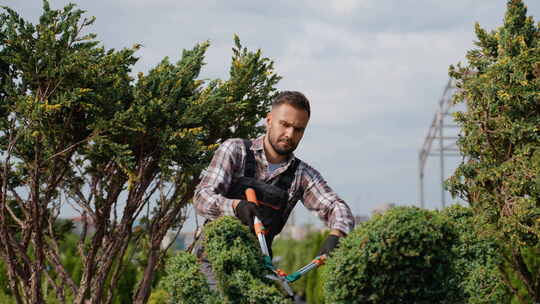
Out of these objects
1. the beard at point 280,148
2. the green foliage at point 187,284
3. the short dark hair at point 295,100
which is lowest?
the green foliage at point 187,284

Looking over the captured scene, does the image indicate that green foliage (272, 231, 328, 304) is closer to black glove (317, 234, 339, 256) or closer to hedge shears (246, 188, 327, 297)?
black glove (317, 234, 339, 256)

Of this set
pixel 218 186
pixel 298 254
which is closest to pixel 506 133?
pixel 218 186

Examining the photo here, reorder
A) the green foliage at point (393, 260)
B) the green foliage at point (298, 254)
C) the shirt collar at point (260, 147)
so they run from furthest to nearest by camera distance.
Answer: the green foliage at point (298, 254) → the shirt collar at point (260, 147) → the green foliage at point (393, 260)

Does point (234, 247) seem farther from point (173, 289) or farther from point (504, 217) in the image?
point (504, 217)

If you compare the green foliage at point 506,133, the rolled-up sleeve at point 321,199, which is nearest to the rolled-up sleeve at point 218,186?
the rolled-up sleeve at point 321,199

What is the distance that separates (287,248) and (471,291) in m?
12.9

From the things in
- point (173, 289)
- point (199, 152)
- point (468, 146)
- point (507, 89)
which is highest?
point (507, 89)

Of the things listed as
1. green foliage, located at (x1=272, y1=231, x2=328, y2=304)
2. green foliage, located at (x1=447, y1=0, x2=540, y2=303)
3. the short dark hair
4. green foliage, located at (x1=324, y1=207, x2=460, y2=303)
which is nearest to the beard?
the short dark hair

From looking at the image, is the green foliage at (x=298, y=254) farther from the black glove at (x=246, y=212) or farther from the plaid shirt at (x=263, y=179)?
the black glove at (x=246, y=212)

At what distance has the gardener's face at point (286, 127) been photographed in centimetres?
325

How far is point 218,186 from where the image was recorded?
3.21 meters

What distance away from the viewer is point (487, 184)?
5691 mm

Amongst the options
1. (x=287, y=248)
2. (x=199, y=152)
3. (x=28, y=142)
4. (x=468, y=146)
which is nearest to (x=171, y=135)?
(x=199, y=152)

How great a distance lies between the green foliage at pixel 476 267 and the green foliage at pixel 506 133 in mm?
2212
